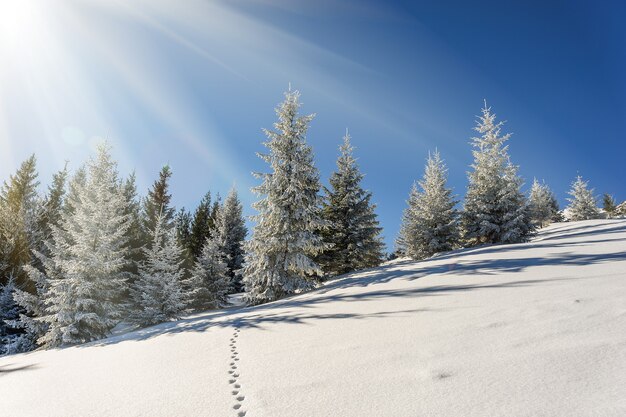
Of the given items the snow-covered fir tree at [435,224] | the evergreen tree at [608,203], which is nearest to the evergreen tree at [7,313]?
the snow-covered fir tree at [435,224]

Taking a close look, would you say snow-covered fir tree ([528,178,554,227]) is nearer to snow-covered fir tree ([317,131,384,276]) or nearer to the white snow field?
snow-covered fir tree ([317,131,384,276])

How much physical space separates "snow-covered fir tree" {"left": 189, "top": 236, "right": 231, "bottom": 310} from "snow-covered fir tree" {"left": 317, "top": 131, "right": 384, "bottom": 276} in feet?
26.9

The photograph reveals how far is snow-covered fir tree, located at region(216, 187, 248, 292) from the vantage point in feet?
109

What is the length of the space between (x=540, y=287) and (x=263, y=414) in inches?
226

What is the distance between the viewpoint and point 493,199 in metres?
21.2

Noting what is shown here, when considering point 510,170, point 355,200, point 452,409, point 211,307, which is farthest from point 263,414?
point 510,170

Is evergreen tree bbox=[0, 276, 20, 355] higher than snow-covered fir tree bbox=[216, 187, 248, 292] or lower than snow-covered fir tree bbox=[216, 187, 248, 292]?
lower

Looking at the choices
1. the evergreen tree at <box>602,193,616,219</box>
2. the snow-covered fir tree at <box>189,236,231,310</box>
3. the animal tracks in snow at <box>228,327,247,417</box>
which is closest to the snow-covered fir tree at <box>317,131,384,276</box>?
the snow-covered fir tree at <box>189,236,231,310</box>

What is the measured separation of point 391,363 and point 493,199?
21.0 meters

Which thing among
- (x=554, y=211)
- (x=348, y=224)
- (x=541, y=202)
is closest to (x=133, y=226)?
(x=348, y=224)

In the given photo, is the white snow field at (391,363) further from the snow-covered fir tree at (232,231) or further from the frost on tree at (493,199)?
the snow-covered fir tree at (232,231)

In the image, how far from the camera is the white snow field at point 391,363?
9.02 feet

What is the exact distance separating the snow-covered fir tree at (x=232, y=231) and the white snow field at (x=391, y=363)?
26127 mm

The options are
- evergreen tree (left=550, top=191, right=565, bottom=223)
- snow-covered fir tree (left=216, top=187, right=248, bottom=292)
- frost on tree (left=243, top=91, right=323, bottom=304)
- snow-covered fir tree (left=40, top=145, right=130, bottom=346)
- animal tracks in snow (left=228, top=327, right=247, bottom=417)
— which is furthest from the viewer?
evergreen tree (left=550, top=191, right=565, bottom=223)
